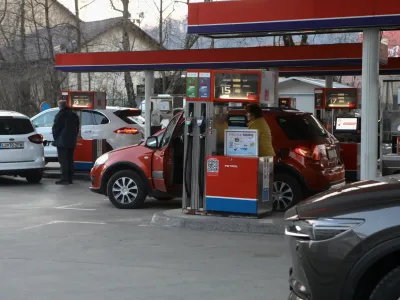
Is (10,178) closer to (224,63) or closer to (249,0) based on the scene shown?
(224,63)

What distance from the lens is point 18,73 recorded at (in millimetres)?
34031

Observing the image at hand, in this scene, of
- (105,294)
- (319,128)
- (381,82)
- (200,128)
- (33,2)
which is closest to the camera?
(105,294)

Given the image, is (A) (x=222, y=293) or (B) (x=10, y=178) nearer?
(A) (x=222, y=293)

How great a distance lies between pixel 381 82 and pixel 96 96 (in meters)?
7.46

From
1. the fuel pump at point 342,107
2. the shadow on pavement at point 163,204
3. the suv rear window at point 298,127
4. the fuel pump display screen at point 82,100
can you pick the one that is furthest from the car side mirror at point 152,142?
the fuel pump at point 342,107

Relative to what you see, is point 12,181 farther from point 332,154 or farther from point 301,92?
point 301,92

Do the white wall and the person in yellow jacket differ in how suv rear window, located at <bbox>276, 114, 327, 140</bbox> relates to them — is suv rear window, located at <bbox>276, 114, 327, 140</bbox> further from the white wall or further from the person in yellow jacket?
the white wall

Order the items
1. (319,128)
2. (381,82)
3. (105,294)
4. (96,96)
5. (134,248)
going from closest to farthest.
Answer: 1. (105,294)
2. (134,248)
3. (319,128)
4. (381,82)
5. (96,96)

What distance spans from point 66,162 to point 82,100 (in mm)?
1901

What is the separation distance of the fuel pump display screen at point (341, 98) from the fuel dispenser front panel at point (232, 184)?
898 cm

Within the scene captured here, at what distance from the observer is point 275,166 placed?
1167 centimetres

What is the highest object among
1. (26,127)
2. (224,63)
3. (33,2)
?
(33,2)

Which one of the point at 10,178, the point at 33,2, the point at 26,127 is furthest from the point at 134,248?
the point at 33,2

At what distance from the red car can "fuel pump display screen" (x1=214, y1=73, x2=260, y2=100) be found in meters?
1.12
